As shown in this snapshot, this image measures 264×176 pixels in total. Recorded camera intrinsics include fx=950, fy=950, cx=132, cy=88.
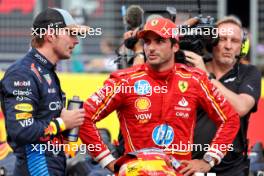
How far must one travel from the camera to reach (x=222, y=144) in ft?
23.4

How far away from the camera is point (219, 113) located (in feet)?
23.6

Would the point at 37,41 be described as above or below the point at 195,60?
above

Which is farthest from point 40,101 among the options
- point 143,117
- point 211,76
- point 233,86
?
point 233,86

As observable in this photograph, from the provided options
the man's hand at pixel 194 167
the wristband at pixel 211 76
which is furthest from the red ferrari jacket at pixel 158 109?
the wristband at pixel 211 76

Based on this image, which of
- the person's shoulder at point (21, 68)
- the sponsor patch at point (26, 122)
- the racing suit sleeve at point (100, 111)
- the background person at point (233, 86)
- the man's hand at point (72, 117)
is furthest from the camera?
the background person at point (233, 86)

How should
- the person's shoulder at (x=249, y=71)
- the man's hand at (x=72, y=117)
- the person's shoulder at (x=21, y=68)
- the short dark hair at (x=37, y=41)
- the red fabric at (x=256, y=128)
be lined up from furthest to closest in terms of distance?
the red fabric at (x=256, y=128) < the person's shoulder at (x=249, y=71) < the short dark hair at (x=37, y=41) < the man's hand at (x=72, y=117) < the person's shoulder at (x=21, y=68)

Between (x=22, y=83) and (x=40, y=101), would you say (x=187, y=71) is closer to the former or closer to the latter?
(x=40, y=101)

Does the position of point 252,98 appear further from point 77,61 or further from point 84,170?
point 77,61

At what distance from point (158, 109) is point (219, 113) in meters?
0.49

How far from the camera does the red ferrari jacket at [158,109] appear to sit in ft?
23.1

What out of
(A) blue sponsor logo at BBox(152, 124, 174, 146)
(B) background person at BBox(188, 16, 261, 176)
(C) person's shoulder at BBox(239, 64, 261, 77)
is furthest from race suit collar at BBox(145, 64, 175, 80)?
(C) person's shoulder at BBox(239, 64, 261, 77)

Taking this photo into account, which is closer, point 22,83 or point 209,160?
point 22,83

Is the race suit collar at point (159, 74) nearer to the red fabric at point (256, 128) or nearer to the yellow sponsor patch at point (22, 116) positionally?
the yellow sponsor patch at point (22, 116)

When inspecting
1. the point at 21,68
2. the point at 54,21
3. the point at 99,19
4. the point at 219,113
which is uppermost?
the point at 54,21
